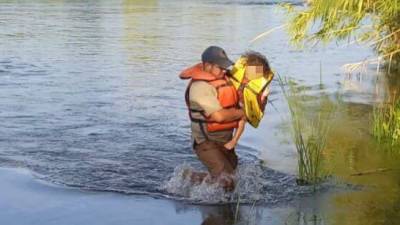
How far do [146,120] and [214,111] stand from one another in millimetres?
6598

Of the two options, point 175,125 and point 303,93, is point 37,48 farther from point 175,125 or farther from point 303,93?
point 175,125

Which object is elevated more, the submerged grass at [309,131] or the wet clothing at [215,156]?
the wet clothing at [215,156]

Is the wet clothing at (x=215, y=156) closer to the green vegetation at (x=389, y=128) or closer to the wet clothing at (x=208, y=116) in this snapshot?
the wet clothing at (x=208, y=116)

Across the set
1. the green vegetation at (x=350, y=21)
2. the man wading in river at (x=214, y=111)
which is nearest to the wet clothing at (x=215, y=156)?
the man wading in river at (x=214, y=111)

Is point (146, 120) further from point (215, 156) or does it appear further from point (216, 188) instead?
point (215, 156)

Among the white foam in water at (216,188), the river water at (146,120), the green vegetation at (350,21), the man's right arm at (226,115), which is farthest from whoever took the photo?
the green vegetation at (350,21)

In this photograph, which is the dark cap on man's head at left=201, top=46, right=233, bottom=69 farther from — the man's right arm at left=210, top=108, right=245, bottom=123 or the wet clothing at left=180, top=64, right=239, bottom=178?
the man's right arm at left=210, top=108, right=245, bottom=123

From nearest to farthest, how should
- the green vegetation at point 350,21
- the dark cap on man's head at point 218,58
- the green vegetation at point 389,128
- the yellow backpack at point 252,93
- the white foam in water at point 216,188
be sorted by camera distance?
the dark cap on man's head at point 218,58 → the yellow backpack at point 252,93 → the white foam in water at point 216,188 → the green vegetation at point 389,128 → the green vegetation at point 350,21

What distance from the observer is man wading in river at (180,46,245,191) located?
8305 millimetres

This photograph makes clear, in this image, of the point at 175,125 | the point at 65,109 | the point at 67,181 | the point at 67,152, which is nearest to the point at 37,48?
the point at 65,109

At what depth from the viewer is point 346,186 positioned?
959 centimetres

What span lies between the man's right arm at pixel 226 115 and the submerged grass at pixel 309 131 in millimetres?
1235

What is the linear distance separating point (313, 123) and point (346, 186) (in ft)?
13.8

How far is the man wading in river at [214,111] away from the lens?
327 inches
